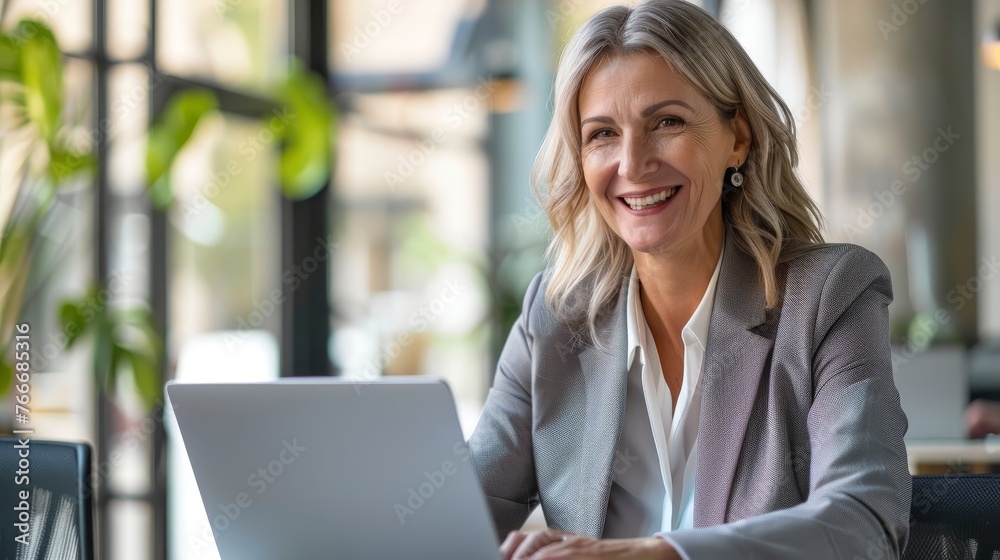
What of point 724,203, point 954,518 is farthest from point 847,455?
point 724,203

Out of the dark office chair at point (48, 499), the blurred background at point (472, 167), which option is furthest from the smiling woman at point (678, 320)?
the blurred background at point (472, 167)

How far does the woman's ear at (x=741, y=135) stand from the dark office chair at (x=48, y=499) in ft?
3.45

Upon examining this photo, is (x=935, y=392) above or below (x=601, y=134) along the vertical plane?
below

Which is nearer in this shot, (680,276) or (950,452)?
(680,276)

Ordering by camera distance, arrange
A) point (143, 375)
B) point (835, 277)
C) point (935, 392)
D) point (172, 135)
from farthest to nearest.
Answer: point (935, 392), point (172, 135), point (143, 375), point (835, 277)

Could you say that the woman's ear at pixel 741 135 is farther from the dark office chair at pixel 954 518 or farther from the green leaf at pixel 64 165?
the green leaf at pixel 64 165

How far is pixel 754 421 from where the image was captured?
145 centimetres

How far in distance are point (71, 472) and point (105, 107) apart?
2.14 m

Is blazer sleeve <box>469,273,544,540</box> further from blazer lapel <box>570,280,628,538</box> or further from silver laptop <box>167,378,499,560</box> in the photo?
silver laptop <box>167,378,499,560</box>

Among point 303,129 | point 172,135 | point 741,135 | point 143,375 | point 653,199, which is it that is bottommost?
point 143,375

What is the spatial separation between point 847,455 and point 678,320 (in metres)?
0.44

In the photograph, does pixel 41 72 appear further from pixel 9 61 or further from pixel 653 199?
pixel 653 199

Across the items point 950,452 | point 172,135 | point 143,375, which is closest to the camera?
point 143,375

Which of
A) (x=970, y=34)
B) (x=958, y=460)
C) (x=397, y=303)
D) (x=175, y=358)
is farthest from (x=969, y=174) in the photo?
(x=175, y=358)
